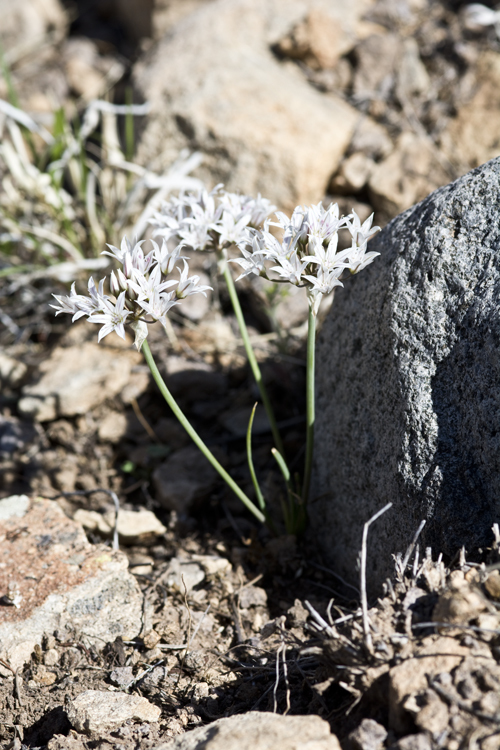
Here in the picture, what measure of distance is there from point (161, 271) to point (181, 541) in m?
1.48

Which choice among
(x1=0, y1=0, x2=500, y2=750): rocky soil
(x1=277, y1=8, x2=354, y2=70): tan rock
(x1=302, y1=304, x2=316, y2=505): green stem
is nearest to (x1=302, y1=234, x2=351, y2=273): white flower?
(x1=302, y1=304, x2=316, y2=505): green stem

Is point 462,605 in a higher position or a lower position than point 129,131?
lower

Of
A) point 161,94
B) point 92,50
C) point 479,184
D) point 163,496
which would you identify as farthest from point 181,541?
point 92,50

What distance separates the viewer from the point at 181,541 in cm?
299

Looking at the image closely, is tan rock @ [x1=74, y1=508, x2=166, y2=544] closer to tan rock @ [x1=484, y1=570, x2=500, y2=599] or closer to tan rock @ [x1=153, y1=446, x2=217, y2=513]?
tan rock @ [x1=153, y1=446, x2=217, y2=513]

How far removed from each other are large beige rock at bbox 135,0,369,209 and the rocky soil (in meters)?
0.02

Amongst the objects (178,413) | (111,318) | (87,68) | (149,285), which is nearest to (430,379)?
(178,413)

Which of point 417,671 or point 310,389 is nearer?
point 417,671

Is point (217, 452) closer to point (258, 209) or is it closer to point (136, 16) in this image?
point (258, 209)

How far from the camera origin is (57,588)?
2422 mm

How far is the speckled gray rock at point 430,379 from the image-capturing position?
1.98 meters

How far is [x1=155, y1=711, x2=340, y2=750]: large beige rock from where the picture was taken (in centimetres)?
154

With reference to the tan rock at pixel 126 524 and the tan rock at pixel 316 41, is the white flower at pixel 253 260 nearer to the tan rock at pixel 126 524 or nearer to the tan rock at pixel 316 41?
the tan rock at pixel 126 524

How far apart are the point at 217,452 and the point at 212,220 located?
1.44 meters
